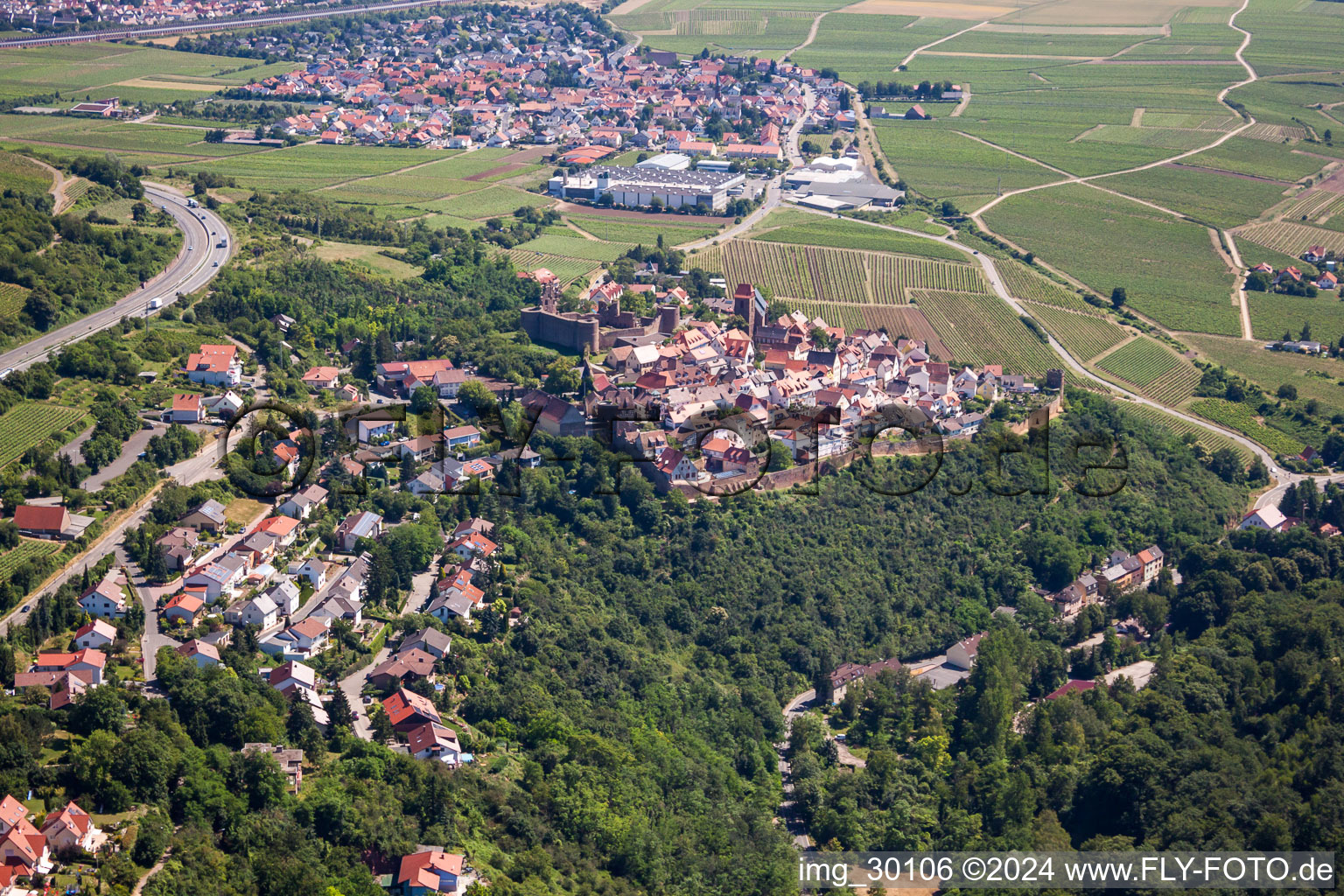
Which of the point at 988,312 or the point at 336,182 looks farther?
the point at 336,182

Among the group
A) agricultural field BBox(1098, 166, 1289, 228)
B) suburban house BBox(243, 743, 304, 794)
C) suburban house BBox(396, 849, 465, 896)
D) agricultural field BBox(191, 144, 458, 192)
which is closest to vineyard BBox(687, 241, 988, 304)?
agricultural field BBox(1098, 166, 1289, 228)

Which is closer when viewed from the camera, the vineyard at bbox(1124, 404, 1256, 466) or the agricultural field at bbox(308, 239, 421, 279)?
the vineyard at bbox(1124, 404, 1256, 466)

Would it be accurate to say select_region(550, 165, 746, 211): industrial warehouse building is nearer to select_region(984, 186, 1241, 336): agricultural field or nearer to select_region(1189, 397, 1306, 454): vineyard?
select_region(984, 186, 1241, 336): agricultural field

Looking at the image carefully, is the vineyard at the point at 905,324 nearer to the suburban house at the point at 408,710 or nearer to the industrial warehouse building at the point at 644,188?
the industrial warehouse building at the point at 644,188

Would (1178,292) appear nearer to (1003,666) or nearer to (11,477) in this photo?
(1003,666)

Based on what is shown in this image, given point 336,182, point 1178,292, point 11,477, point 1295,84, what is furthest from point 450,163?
point 1295,84

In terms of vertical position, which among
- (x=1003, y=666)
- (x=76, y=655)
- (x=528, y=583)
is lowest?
(x=1003, y=666)

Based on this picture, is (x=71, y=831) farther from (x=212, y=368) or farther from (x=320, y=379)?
(x=320, y=379)
